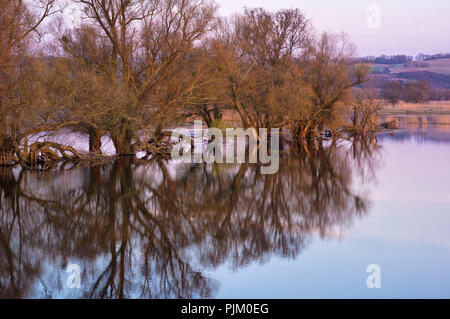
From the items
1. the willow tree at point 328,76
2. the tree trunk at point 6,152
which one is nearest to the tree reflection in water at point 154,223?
the tree trunk at point 6,152

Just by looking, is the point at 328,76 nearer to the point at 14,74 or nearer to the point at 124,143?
the point at 124,143

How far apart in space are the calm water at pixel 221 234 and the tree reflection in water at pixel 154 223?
0.09 feet

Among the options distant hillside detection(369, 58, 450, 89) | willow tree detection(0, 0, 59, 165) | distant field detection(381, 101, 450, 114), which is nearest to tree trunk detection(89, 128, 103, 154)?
willow tree detection(0, 0, 59, 165)

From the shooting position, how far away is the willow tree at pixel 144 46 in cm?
2217

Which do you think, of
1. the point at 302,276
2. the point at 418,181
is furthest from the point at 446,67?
the point at 302,276

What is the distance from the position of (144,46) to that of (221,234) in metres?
15.6

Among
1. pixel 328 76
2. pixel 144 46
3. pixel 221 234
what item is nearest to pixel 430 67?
pixel 328 76

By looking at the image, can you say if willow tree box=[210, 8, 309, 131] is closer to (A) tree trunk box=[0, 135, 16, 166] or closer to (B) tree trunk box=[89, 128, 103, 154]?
(B) tree trunk box=[89, 128, 103, 154]

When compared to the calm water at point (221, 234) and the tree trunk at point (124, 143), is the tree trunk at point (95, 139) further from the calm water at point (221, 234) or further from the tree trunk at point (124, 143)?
the calm water at point (221, 234)

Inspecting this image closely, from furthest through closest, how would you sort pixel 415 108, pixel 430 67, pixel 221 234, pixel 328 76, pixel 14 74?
pixel 430 67 < pixel 415 108 < pixel 328 76 < pixel 14 74 < pixel 221 234

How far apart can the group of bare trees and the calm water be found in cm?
275

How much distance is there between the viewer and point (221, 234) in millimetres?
9727
